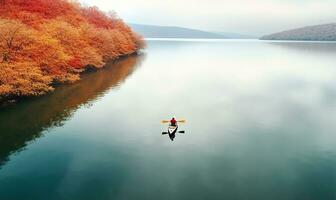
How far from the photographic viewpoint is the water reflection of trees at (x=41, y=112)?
1346 inches

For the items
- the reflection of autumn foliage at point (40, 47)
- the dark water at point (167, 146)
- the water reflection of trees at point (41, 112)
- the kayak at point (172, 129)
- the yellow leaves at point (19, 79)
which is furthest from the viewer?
the reflection of autumn foliage at point (40, 47)

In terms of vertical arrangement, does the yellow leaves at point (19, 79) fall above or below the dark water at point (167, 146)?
above

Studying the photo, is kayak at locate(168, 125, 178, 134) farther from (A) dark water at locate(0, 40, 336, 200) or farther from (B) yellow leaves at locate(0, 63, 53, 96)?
(B) yellow leaves at locate(0, 63, 53, 96)

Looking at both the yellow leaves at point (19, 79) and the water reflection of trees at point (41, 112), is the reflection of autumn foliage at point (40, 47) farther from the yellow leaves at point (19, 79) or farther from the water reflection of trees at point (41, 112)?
the water reflection of trees at point (41, 112)

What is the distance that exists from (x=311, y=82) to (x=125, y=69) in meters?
51.3

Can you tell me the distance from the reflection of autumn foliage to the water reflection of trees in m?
2.16

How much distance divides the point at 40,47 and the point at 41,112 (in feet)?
47.3

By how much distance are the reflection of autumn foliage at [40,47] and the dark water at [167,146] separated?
11.3 ft

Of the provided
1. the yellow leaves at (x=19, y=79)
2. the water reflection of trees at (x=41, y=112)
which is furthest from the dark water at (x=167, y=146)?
the yellow leaves at (x=19, y=79)

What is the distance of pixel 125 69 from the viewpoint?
94000mm

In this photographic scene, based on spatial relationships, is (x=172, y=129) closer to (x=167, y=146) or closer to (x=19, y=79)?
(x=167, y=146)

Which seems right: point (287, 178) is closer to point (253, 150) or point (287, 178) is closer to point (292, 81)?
point (253, 150)

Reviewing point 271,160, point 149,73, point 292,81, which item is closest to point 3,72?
point 271,160

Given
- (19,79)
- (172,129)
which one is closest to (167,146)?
(172,129)
